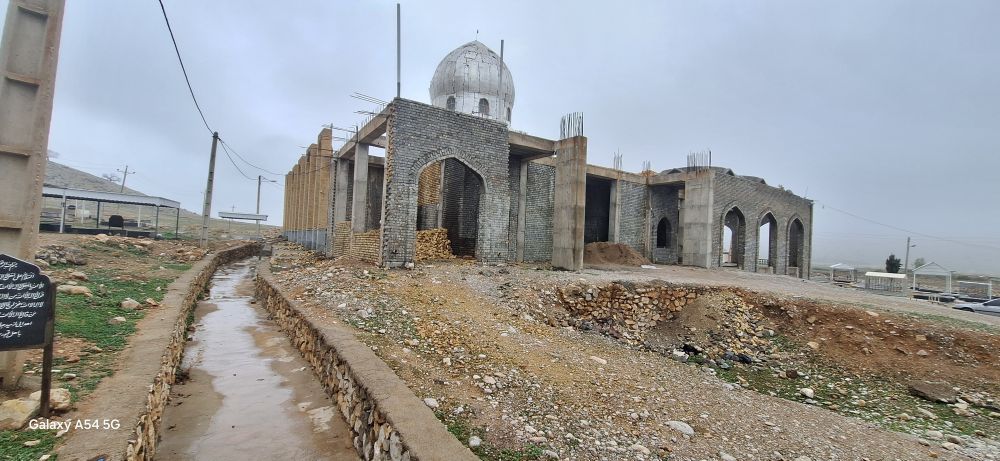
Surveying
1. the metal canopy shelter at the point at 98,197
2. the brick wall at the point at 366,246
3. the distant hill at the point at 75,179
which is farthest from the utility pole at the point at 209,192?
the distant hill at the point at 75,179

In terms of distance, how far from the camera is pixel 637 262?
59.5ft

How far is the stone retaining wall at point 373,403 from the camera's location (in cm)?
317

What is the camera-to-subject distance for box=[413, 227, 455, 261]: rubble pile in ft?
47.3

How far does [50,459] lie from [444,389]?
116 inches

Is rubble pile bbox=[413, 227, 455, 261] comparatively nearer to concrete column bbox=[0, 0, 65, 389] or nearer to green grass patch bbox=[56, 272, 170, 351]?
green grass patch bbox=[56, 272, 170, 351]

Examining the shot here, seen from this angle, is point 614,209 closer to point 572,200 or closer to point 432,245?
point 572,200

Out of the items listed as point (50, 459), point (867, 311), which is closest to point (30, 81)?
point (50, 459)

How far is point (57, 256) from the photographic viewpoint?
10531 millimetres

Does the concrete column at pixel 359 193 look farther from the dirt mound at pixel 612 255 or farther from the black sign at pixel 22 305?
the black sign at pixel 22 305

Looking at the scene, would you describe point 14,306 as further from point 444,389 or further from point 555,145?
point 555,145

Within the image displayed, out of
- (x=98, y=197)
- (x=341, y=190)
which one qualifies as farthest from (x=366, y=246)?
(x=98, y=197)

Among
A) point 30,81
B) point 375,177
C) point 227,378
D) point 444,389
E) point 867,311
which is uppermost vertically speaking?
point 375,177

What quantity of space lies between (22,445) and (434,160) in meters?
10.6

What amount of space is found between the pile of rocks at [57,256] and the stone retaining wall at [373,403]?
7.87 metres
